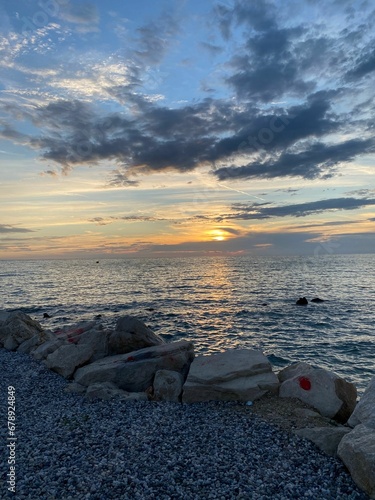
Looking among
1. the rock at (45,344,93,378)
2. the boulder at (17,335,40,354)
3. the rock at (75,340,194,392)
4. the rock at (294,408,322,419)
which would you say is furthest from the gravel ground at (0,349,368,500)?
the boulder at (17,335,40,354)

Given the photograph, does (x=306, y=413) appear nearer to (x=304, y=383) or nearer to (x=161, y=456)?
(x=304, y=383)

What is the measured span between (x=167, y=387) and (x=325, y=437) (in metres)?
6.80

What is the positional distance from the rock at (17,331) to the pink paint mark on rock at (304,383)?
1788 cm

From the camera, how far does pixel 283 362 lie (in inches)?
963

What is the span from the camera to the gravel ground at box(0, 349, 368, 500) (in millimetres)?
8586

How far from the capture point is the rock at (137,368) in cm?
1638

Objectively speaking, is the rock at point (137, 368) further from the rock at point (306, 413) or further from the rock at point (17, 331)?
the rock at point (17, 331)

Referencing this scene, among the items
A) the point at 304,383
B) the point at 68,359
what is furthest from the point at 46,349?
the point at 304,383

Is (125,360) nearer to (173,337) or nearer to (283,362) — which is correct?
(283,362)

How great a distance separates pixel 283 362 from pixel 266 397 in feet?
35.3

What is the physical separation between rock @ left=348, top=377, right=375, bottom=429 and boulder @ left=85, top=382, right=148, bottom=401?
8262mm

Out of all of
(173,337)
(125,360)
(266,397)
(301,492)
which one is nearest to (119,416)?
(125,360)

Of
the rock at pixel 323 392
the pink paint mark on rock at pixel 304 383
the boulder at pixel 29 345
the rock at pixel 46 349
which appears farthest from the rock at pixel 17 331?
the pink paint mark on rock at pixel 304 383

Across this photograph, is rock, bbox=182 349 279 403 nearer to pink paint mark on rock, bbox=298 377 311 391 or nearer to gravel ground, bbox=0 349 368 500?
gravel ground, bbox=0 349 368 500
